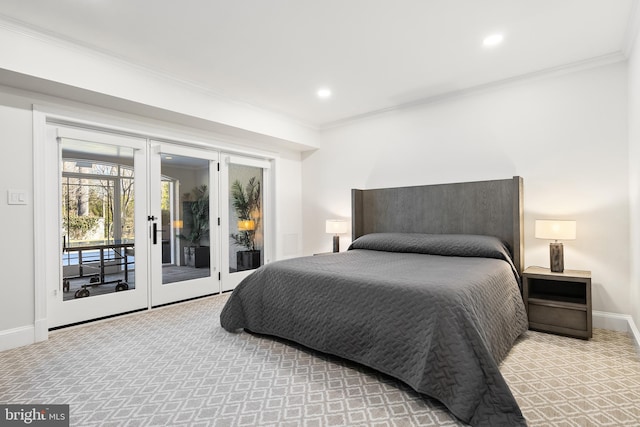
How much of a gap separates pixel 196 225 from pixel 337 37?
2763 millimetres

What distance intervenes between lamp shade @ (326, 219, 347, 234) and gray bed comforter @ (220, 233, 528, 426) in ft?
4.43

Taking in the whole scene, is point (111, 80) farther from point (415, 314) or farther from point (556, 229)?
point (556, 229)

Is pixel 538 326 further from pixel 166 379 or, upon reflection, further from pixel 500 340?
pixel 166 379

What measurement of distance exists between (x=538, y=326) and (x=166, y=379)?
2952 mm

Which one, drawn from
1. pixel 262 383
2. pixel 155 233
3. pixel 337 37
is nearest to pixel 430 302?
pixel 262 383

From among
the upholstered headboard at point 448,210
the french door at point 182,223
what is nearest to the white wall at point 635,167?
the upholstered headboard at point 448,210

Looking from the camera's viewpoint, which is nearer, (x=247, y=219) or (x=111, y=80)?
(x=111, y=80)

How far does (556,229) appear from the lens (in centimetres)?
287

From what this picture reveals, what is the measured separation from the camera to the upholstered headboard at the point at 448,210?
3.30 m

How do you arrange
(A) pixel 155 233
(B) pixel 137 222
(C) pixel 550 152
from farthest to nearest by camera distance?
(A) pixel 155 233 < (B) pixel 137 222 < (C) pixel 550 152

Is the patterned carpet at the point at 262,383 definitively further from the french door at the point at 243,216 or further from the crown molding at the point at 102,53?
the crown molding at the point at 102,53

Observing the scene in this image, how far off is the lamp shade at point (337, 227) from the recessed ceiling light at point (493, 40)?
263 centimetres

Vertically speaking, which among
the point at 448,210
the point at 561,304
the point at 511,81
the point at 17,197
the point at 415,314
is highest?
the point at 511,81

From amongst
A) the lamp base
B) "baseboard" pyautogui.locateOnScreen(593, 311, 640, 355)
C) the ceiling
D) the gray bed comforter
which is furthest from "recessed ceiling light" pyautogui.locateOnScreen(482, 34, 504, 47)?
"baseboard" pyautogui.locateOnScreen(593, 311, 640, 355)
